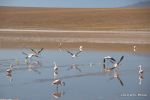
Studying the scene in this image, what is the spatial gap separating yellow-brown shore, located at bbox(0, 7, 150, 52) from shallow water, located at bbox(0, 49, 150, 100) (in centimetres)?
6

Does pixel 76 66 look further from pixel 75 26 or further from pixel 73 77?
pixel 75 26

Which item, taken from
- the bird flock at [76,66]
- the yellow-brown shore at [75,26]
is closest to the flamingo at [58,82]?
the bird flock at [76,66]

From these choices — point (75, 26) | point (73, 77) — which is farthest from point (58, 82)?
point (75, 26)

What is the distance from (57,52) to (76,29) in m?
0.22

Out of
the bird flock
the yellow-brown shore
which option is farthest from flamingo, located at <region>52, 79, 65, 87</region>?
the yellow-brown shore

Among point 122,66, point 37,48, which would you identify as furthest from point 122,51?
point 37,48

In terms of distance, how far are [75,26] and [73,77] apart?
0.37m

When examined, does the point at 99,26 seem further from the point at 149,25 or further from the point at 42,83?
the point at 42,83

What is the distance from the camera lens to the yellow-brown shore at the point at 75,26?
9.04 feet

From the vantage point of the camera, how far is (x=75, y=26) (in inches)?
109

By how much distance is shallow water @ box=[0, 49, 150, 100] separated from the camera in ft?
8.95

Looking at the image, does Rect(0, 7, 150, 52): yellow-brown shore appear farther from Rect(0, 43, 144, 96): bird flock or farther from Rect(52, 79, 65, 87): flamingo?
Rect(52, 79, 65, 87): flamingo

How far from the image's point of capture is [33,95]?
276 centimetres

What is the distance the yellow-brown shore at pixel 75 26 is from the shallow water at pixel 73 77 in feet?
0.21
